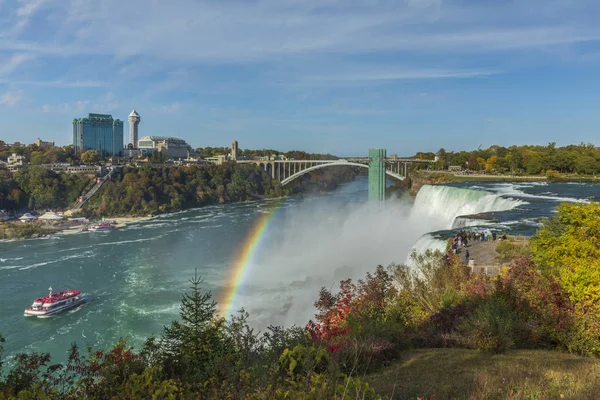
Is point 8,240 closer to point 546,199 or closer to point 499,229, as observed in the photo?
point 499,229

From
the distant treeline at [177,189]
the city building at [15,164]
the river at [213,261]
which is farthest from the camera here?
the city building at [15,164]

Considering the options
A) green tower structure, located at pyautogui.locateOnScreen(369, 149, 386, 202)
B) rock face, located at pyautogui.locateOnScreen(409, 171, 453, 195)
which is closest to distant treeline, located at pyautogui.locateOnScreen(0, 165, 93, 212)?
green tower structure, located at pyautogui.locateOnScreen(369, 149, 386, 202)

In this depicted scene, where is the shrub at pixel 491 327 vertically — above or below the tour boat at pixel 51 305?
above

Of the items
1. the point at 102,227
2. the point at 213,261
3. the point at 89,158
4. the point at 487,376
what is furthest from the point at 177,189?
the point at 487,376

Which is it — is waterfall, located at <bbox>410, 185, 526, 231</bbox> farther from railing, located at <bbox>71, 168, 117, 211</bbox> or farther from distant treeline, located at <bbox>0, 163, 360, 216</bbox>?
railing, located at <bbox>71, 168, 117, 211</bbox>

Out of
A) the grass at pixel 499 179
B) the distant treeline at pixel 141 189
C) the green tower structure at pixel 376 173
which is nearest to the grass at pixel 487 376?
the grass at pixel 499 179

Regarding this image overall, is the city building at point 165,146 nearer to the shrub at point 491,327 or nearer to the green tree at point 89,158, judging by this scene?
the green tree at point 89,158
